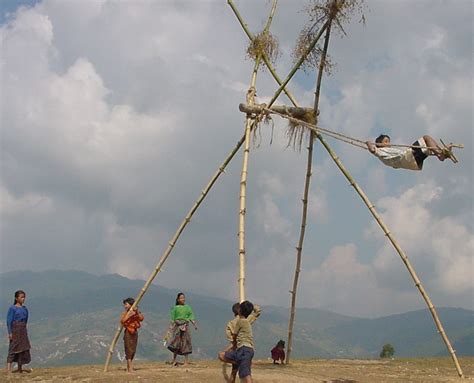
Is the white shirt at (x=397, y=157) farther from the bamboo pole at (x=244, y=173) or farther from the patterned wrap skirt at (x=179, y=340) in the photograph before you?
the patterned wrap skirt at (x=179, y=340)

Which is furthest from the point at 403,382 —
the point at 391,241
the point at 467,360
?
the point at 467,360

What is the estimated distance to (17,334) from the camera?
52.1 feet

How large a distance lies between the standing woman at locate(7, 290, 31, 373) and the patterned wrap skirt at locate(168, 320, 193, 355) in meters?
3.98

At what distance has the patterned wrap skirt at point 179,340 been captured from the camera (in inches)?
690

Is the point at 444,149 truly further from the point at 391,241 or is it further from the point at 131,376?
the point at 131,376

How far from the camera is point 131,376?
551 inches

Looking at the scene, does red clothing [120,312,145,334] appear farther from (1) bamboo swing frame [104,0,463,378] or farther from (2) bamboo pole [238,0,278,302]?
(2) bamboo pole [238,0,278,302]

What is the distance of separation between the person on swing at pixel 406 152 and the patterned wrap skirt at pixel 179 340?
830 cm

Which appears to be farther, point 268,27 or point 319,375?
point 268,27

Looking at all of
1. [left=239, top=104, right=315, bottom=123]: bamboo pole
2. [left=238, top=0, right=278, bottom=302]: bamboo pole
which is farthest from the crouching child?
[left=239, top=104, right=315, bottom=123]: bamboo pole

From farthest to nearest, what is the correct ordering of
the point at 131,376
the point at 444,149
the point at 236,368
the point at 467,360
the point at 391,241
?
the point at 467,360, the point at 391,241, the point at 131,376, the point at 444,149, the point at 236,368

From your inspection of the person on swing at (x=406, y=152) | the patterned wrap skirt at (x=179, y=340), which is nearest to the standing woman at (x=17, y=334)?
the patterned wrap skirt at (x=179, y=340)

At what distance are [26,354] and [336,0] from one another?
39.9 ft

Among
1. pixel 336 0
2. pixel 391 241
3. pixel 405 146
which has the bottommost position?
pixel 391 241
